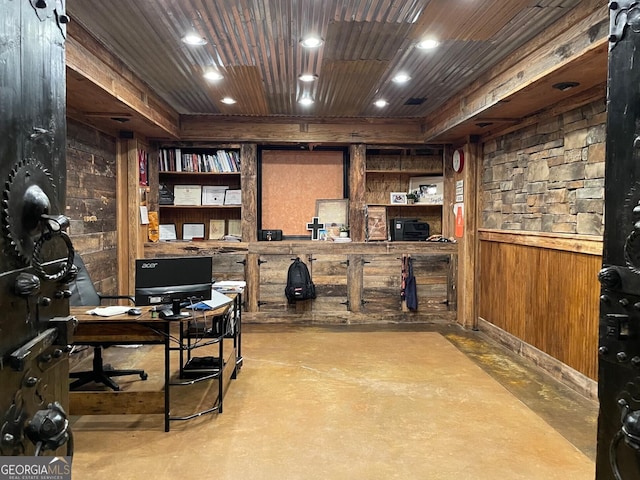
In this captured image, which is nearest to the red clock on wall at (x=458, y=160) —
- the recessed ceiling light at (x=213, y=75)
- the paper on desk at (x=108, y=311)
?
the recessed ceiling light at (x=213, y=75)

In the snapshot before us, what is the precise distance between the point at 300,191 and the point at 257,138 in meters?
0.92

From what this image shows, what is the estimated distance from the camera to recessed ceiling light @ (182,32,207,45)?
3117 millimetres

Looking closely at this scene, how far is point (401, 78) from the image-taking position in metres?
4.14

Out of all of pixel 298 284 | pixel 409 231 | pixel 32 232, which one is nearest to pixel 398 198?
pixel 409 231

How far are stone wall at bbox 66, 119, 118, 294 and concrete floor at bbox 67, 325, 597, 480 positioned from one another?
3.20ft

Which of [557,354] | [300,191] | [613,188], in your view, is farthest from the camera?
[300,191]

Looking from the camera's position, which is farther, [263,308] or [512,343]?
[263,308]

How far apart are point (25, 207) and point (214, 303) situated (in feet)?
7.45

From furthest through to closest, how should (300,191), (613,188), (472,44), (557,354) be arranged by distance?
(300,191) → (557,354) → (472,44) → (613,188)

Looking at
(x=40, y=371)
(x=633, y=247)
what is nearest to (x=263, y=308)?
(x=40, y=371)

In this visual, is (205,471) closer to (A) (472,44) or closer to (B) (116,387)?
(B) (116,387)

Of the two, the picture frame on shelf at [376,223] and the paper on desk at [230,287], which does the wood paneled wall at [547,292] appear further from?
the paper on desk at [230,287]

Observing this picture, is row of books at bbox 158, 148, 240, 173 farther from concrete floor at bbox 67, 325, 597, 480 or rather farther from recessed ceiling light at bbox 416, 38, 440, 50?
recessed ceiling light at bbox 416, 38, 440, 50

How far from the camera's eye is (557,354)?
3871 mm
